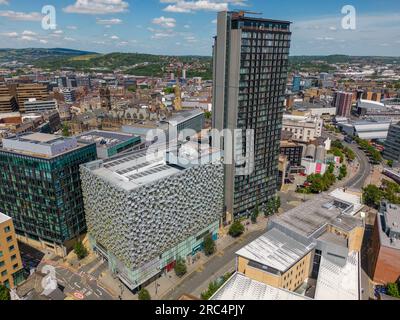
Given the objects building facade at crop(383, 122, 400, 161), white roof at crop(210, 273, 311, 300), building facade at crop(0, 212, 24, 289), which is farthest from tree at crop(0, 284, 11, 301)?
building facade at crop(383, 122, 400, 161)

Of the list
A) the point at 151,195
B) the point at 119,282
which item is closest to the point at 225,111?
the point at 151,195

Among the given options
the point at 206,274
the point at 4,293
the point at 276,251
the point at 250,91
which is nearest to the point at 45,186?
the point at 4,293

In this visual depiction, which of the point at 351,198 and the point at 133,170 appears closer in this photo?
the point at 133,170

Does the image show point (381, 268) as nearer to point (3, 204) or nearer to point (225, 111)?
point (225, 111)

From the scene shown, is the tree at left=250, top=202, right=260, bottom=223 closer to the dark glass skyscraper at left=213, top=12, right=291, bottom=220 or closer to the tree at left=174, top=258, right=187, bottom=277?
the dark glass skyscraper at left=213, top=12, right=291, bottom=220

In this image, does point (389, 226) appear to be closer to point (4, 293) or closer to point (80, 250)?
point (80, 250)

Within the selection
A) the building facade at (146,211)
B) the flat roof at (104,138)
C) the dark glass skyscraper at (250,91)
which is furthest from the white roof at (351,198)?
the flat roof at (104,138)
